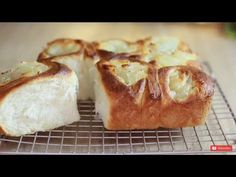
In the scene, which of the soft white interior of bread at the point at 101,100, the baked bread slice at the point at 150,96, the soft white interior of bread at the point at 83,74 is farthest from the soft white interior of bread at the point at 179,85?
the soft white interior of bread at the point at 83,74

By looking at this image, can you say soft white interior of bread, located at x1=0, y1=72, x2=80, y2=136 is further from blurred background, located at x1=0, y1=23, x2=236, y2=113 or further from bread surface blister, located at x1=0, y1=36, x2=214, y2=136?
blurred background, located at x1=0, y1=23, x2=236, y2=113

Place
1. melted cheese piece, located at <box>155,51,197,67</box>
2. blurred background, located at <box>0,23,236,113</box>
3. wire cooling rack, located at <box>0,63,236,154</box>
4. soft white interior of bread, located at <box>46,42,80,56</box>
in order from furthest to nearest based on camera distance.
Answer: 1. blurred background, located at <box>0,23,236,113</box>
2. soft white interior of bread, located at <box>46,42,80,56</box>
3. melted cheese piece, located at <box>155,51,197,67</box>
4. wire cooling rack, located at <box>0,63,236,154</box>

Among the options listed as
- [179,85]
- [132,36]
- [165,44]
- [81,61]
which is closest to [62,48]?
[81,61]

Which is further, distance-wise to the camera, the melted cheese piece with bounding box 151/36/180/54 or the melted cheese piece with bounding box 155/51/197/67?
the melted cheese piece with bounding box 151/36/180/54

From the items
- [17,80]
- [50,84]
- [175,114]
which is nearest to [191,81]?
[175,114]

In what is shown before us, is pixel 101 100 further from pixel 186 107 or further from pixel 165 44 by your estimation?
pixel 165 44

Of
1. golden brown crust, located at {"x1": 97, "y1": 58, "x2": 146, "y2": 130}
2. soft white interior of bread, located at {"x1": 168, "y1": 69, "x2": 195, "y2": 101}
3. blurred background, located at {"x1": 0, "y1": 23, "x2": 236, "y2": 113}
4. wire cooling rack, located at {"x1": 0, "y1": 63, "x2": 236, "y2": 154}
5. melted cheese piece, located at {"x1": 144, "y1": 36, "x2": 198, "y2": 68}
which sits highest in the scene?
blurred background, located at {"x1": 0, "y1": 23, "x2": 236, "y2": 113}

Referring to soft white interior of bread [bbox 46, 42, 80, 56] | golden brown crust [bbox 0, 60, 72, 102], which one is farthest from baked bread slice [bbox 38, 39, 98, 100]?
golden brown crust [bbox 0, 60, 72, 102]
